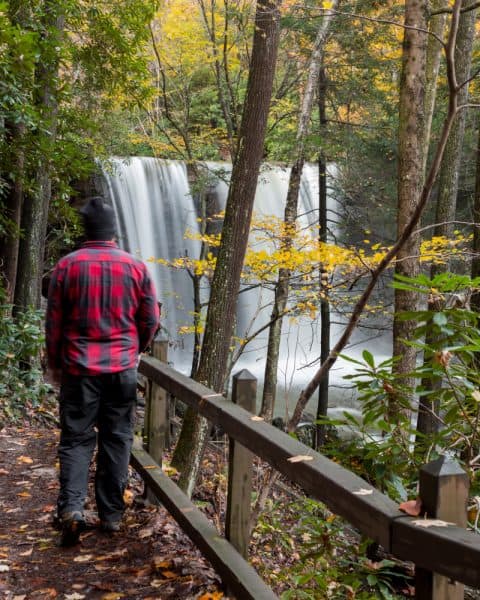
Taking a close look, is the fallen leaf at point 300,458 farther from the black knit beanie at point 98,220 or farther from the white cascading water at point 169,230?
the white cascading water at point 169,230

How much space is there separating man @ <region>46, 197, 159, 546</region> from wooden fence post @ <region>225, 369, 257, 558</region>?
869mm

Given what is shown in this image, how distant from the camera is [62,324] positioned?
3.69 meters

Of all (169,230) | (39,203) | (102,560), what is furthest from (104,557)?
(169,230)

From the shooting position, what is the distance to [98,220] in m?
3.74

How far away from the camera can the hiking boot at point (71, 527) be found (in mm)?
3689

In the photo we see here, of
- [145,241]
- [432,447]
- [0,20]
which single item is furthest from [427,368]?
[145,241]

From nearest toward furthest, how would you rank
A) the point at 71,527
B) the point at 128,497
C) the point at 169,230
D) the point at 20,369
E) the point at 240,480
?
the point at 240,480 < the point at 71,527 < the point at 128,497 < the point at 20,369 < the point at 169,230

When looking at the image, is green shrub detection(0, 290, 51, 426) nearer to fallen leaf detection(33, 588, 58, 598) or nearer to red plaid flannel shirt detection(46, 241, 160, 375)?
red plaid flannel shirt detection(46, 241, 160, 375)

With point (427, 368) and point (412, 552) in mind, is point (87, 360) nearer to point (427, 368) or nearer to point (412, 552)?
point (427, 368)

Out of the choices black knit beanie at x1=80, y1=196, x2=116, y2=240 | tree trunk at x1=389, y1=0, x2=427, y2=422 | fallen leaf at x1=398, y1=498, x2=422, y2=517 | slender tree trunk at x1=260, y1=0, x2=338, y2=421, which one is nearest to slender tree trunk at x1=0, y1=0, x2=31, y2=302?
black knit beanie at x1=80, y1=196, x2=116, y2=240

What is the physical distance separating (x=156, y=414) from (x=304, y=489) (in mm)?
2148

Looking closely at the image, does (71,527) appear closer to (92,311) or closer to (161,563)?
(161,563)

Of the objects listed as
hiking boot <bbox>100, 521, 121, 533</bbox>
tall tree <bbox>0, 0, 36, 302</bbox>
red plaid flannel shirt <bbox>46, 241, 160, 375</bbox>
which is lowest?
hiking boot <bbox>100, 521, 121, 533</bbox>

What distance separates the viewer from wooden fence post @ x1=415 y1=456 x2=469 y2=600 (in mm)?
1711
